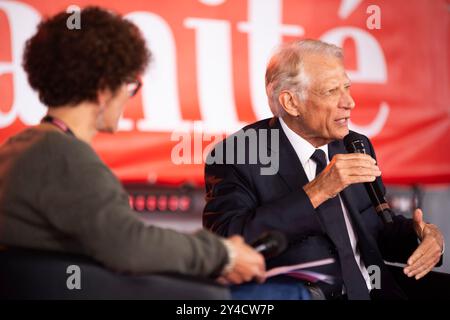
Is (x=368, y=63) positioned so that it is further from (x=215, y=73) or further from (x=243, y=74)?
(x=215, y=73)

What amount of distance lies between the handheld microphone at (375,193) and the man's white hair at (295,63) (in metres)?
0.22

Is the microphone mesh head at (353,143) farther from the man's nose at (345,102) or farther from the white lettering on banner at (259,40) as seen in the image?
the white lettering on banner at (259,40)

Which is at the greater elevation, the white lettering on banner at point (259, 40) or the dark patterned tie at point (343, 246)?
the white lettering on banner at point (259, 40)

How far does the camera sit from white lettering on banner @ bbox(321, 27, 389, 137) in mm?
3314

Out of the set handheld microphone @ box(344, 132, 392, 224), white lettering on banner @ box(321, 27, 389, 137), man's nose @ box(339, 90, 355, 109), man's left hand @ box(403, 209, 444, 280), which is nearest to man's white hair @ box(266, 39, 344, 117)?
man's nose @ box(339, 90, 355, 109)

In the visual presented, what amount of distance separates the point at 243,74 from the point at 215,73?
0.14 m

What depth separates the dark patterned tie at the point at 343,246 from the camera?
76.2 inches

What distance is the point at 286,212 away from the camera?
1.85 m

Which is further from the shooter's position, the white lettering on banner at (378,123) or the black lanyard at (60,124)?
the white lettering on banner at (378,123)

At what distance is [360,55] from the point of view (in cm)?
333

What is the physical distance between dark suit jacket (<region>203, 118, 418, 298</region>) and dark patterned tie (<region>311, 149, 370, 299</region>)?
3 centimetres

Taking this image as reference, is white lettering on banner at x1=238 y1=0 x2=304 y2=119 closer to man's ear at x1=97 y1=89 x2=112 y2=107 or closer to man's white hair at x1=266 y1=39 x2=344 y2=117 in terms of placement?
man's white hair at x1=266 y1=39 x2=344 y2=117

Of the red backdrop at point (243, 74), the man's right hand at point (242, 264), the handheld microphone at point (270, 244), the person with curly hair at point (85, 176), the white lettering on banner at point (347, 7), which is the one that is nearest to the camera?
the person with curly hair at point (85, 176)

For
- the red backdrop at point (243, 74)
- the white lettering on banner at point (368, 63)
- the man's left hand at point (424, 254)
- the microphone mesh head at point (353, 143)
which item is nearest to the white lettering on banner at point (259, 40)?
the red backdrop at point (243, 74)
